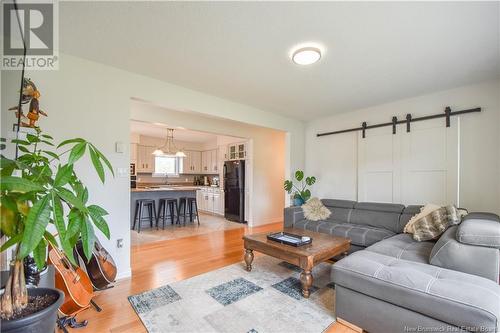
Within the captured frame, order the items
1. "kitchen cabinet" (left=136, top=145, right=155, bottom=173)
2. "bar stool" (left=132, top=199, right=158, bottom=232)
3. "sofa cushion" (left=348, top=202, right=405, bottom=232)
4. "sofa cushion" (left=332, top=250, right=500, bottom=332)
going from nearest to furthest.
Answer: "sofa cushion" (left=332, top=250, right=500, bottom=332) < "sofa cushion" (left=348, top=202, right=405, bottom=232) < "bar stool" (left=132, top=199, right=158, bottom=232) < "kitchen cabinet" (left=136, top=145, right=155, bottom=173)

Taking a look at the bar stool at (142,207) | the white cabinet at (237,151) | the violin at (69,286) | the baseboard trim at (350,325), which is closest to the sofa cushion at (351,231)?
the baseboard trim at (350,325)

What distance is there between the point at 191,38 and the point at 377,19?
1.59 meters

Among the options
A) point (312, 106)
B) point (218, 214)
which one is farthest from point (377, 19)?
point (218, 214)

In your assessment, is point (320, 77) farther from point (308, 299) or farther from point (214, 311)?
point (214, 311)

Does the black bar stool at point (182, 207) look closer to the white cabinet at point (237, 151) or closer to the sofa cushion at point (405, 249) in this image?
the white cabinet at point (237, 151)

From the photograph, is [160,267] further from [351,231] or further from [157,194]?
[157,194]

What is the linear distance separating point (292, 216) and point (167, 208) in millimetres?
3289

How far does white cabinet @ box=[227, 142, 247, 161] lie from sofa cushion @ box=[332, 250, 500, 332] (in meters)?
4.30

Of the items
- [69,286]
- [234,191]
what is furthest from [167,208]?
[69,286]

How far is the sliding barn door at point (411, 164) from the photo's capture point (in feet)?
11.1

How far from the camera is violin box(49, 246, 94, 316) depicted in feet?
5.53

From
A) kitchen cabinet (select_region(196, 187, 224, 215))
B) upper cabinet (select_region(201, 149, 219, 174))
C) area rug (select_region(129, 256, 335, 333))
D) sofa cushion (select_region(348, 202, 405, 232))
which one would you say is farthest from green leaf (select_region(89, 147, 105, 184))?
upper cabinet (select_region(201, 149, 219, 174))

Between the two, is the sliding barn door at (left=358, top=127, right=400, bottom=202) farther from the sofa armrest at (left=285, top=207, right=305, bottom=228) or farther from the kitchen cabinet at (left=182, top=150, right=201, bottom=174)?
the kitchen cabinet at (left=182, top=150, right=201, bottom=174)

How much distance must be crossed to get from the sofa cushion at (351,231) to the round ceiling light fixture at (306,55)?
7.45 feet
